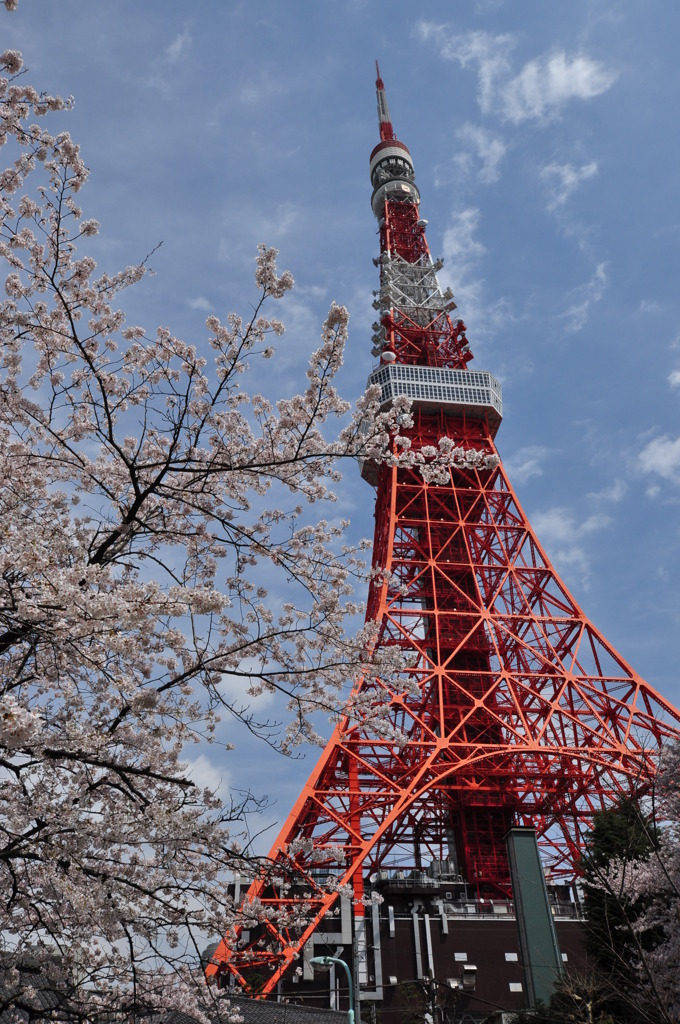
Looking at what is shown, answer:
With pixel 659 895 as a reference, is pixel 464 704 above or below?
above

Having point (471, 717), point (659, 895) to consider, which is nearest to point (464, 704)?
point (471, 717)

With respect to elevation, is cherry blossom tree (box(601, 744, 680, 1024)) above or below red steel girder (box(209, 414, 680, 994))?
below

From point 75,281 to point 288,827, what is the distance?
13949 mm

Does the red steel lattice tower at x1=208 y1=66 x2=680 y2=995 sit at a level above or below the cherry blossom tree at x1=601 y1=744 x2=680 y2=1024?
above

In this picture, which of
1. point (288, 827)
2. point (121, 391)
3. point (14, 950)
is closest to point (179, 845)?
point (14, 950)

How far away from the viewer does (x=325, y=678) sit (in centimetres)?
522

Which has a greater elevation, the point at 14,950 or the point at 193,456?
the point at 193,456

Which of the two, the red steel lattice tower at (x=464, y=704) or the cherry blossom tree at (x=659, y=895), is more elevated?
the red steel lattice tower at (x=464, y=704)

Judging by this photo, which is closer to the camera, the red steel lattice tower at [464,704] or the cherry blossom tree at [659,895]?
the cherry blossom tree at [659,895]

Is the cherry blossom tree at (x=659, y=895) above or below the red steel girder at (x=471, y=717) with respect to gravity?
below

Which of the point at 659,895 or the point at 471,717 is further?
the point at 471,717

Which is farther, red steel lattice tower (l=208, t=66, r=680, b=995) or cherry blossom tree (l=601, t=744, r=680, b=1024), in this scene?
red steel lattice tower (l=208, t=66, r=680, b=995)

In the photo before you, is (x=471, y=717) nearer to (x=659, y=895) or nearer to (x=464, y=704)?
(x=464, y=704)

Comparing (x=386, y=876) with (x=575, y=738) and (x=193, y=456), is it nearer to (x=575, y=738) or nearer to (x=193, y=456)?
(x=575, y=738)
